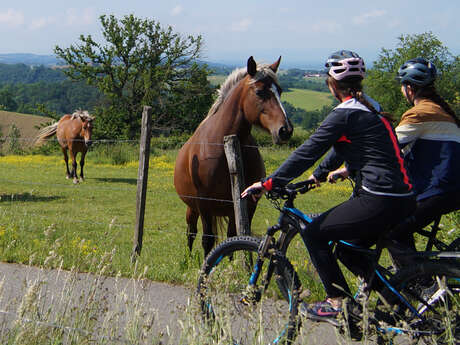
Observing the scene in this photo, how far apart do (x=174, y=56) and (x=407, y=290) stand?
46.4 m

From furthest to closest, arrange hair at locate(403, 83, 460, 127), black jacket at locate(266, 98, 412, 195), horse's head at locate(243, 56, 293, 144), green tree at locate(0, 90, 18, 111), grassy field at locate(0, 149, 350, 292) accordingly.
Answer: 1. green tree at locate(0, 90, 18, 111)
2. grassy field at locate(0, 149, 350, 292)
3. horse's head at locate(243, 56, 293, 144)
4. hair at locate(403, 83, 460, 127)
5. black jacket at locate(266, 98, 412, 195)

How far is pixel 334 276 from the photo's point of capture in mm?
3582

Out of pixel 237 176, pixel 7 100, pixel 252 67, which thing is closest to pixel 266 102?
pixel 252 67

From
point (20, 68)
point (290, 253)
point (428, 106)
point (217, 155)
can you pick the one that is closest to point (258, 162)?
point (217, 155)

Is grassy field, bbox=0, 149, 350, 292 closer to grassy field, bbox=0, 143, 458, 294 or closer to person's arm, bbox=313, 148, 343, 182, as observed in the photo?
grassy field, bbox=0, 143, 458, 294

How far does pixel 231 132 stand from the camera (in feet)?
19.5

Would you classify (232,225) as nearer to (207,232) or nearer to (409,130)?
(207,232)

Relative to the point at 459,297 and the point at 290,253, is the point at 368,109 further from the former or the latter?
the point at 290,253

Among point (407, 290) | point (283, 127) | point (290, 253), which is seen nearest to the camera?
point (407, 290)

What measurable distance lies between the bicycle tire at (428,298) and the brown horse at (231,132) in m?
2.31

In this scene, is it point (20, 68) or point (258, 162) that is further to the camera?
point (20, 68)

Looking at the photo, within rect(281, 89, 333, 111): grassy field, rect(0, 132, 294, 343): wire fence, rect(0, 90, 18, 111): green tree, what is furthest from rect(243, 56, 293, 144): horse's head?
rect(0, 90, 18, 111): green tree

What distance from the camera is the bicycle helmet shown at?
11.4 ft

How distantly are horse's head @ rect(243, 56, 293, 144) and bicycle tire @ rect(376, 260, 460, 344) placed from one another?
2.32 metres
